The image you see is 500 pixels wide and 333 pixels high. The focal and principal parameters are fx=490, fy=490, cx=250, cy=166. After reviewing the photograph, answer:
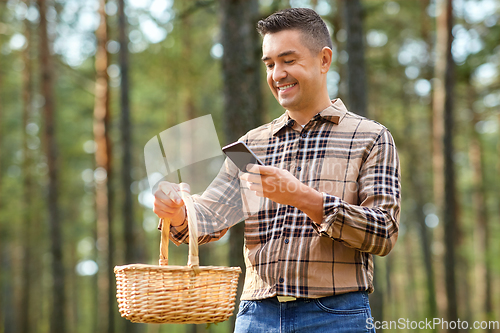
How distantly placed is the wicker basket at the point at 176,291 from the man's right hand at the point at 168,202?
1.8 inches

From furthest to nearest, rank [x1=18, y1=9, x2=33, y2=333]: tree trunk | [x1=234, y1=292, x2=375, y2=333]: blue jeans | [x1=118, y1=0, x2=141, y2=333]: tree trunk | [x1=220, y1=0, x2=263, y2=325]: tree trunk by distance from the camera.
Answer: [x1=18, y1=9, x2=33, y2=333]: tree trunk
[x1=118, y1=0, x2=141, y2=333]: tree trunk
[x1=220, y1=0, x2=263, y2=325]: tree trunk
[x1=234, y1=292, x2=375, y2=333]: blue jeans

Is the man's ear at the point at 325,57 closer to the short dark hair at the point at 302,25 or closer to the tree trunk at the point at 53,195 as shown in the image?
the short dark hair at the point at 302,25

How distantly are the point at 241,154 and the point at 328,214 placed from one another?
0.39 meters

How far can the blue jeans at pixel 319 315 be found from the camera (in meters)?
1.87

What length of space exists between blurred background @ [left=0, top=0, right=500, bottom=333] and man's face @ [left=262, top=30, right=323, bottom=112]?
3286 mm

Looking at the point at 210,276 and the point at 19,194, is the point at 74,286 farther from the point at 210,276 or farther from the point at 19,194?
the point at 210,276

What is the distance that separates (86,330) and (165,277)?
105ft

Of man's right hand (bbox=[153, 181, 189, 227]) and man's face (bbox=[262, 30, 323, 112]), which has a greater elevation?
man's face (bbox=[262, 30, 323, 112])

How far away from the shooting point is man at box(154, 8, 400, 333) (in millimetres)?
1826

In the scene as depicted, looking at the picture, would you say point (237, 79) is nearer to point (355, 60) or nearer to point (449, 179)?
point (355, 60)

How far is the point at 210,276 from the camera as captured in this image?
2.01 meters

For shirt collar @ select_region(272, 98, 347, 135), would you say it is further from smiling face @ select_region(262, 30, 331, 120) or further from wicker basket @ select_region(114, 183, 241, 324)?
wicker basket @ select_region(114, 183, 241, 324)

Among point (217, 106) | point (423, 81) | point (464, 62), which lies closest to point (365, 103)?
point (464, 62)

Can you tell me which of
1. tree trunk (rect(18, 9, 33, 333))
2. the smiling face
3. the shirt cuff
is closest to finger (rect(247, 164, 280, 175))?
the shirt cuff
